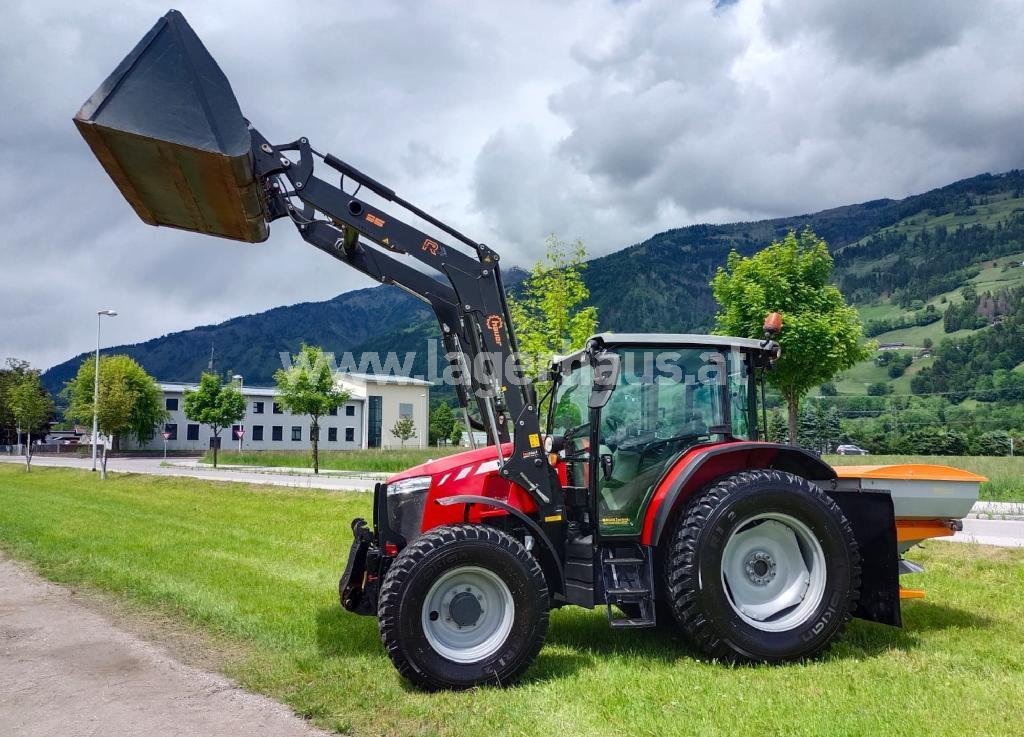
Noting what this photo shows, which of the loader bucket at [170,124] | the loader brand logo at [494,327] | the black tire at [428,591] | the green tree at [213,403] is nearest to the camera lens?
the loader bucket at [170,124]

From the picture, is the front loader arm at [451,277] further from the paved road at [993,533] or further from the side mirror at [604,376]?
the paved road at [993,533]

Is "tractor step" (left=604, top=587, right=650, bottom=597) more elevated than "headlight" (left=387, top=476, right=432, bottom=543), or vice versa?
"headlight" (left=387, top=476, right=432, bottom=543)

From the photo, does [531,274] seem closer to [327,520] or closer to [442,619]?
[327,520]

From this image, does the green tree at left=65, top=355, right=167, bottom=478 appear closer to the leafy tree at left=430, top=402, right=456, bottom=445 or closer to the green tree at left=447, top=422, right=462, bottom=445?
the green tree at left=447, top=422, right=462, bottom=445

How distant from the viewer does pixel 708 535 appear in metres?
5.68

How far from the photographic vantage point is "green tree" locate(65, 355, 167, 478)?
108 feet

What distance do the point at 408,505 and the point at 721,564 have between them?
2.33 metres

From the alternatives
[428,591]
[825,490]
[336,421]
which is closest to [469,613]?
[428,591]

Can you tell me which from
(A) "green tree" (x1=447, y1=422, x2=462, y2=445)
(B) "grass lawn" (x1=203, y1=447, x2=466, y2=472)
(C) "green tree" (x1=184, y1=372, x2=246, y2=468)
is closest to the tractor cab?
(B) "grass lawn" (x1=203, y1=447, x2=466, y2=472)

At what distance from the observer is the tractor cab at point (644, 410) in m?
6.06

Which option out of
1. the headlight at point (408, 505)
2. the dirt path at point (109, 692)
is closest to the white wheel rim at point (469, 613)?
the headlight at point (408, 505)

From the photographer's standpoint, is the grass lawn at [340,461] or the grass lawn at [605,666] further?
the grass lawn at [340,461]

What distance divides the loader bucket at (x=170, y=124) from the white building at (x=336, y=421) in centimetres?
7066

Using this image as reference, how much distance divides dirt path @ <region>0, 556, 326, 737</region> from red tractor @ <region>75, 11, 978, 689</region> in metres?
1.01
